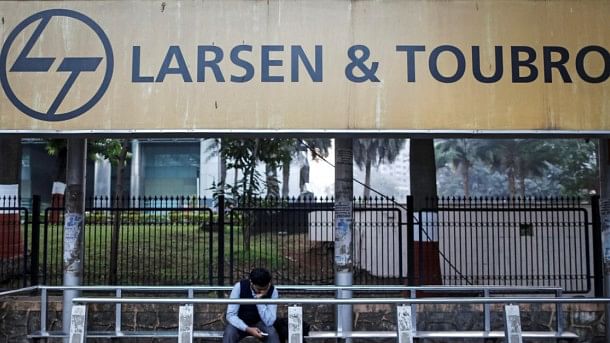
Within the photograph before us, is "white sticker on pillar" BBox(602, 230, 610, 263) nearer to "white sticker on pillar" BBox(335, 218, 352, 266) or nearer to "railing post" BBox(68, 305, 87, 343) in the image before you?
"white sticker on pillar" BBox(335, 218, 352, 266)

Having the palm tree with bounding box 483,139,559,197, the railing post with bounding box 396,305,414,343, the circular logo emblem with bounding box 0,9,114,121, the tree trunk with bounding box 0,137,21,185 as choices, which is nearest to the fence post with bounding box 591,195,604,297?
the railing post with bounding box 396,305,414,343

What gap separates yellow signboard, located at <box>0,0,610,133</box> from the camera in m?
6.24

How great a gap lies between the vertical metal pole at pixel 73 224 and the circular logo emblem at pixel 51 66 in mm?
1032

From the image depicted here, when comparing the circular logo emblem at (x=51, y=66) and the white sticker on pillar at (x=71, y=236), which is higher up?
the circular logo emblem at (x=51, y=66)

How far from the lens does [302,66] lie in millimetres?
6305

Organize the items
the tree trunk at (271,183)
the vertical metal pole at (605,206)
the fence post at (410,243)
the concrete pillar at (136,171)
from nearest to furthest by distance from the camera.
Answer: the vertical metal pole at (605,206), the fence post at (410,243), the tree trunk at (271,183), the concrete pillar at (136,171)

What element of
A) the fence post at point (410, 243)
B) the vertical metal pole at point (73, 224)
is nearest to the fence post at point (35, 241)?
the vertical metal pole at point (73, 224)

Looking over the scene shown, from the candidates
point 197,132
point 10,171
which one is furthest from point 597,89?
point 10,171

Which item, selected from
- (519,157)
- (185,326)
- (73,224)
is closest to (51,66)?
(73,224)

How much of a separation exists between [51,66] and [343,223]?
3.73 m

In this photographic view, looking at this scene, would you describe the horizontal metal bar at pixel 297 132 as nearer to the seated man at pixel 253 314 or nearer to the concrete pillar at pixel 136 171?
the seated man at pixel 253 314

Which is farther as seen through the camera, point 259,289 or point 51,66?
point 51,66

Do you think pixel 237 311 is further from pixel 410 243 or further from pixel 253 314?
pixel 410 243

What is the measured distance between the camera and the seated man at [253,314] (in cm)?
609
